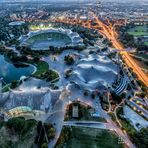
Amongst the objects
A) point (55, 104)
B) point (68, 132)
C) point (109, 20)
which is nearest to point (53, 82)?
point (55, 104)

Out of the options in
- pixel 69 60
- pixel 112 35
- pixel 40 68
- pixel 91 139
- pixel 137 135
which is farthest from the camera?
pixel 112 35

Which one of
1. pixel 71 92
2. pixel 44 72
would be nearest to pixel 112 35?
pixel 44 72

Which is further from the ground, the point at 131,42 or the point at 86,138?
the point at 86,138

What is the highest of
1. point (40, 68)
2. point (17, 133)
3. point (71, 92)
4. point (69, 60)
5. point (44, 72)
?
point (17, 133)

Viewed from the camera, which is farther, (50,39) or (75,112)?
(50,39)

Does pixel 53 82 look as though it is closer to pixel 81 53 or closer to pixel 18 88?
pixel 18 88

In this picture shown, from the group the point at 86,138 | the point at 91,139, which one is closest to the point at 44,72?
the point at 86,138

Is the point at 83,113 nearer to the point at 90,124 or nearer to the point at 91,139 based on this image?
the point at 90,124

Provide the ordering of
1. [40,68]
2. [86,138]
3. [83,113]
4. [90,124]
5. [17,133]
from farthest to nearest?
[40,68], [83,113], [90,124], [86,138], [17,133]
